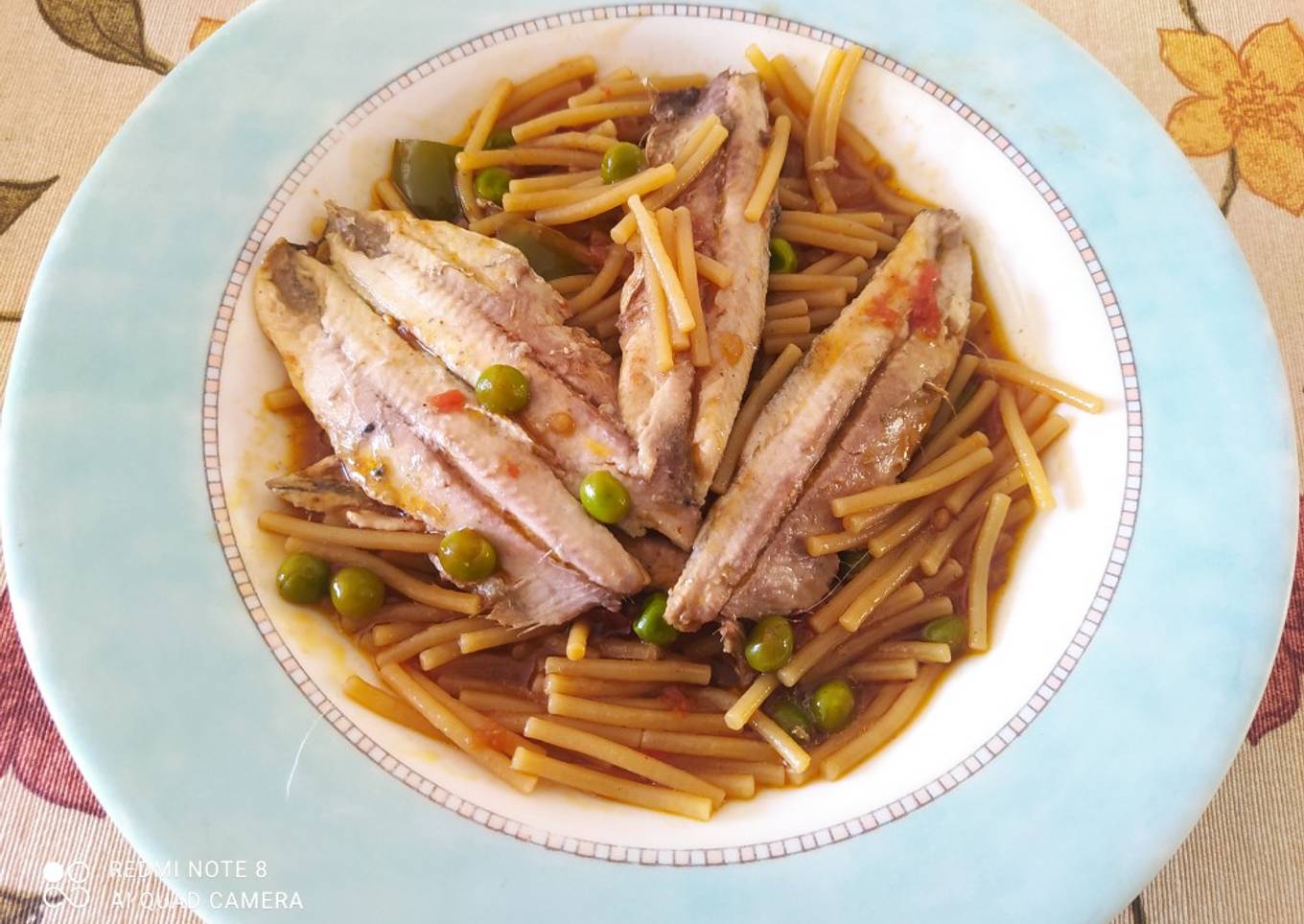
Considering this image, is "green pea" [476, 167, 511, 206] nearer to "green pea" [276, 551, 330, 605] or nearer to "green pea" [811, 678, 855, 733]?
"green pea" [276, 551, 330, 605]

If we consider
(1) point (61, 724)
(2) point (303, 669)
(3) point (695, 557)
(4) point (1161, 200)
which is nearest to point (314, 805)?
(2) point (303, 669)

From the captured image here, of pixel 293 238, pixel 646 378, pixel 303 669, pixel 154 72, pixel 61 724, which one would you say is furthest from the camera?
pixel 154 72

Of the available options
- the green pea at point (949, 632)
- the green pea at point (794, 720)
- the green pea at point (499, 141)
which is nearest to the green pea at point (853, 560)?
the green pea at point (949, 632)

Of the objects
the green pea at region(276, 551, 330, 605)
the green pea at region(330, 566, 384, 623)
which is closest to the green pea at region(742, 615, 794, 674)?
the green pea at region(330, 566, 384, 623)

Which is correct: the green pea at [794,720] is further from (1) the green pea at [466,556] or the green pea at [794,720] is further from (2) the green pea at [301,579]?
(2) the green pea at [301,579]

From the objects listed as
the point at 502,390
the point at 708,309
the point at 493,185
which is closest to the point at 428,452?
the point at 502,390

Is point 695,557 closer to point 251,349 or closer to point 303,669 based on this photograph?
point 303,669
